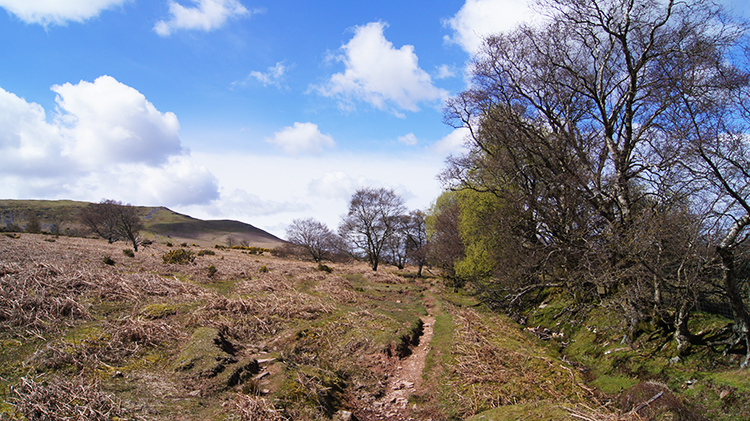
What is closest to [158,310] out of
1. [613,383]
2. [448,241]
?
[613,383]

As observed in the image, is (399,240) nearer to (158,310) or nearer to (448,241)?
(448,241)

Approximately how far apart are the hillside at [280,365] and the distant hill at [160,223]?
8817cm

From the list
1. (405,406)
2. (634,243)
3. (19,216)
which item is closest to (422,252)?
(634,243)

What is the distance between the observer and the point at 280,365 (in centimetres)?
669

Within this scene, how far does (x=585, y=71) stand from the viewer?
525 inches

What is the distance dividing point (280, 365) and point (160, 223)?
17026 centimetres

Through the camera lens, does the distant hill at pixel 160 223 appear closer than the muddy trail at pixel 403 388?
No

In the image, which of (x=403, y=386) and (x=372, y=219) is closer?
(x=403, y=386)

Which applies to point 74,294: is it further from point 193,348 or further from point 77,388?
point 77,388

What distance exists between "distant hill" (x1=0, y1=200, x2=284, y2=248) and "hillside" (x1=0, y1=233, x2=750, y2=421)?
88.2 m

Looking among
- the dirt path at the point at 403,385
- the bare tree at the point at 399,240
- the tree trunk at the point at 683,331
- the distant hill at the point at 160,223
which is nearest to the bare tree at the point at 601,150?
the tree trunk at the point at 683,331

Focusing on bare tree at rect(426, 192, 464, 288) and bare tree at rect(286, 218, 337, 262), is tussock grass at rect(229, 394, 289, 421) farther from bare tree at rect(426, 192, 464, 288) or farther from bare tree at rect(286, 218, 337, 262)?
bare tree at rect(286, 218, 337, 262)

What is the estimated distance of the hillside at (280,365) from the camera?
483 cm

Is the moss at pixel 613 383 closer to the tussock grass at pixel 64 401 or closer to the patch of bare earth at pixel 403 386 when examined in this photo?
the patch of bare earth at pixel 403 386
